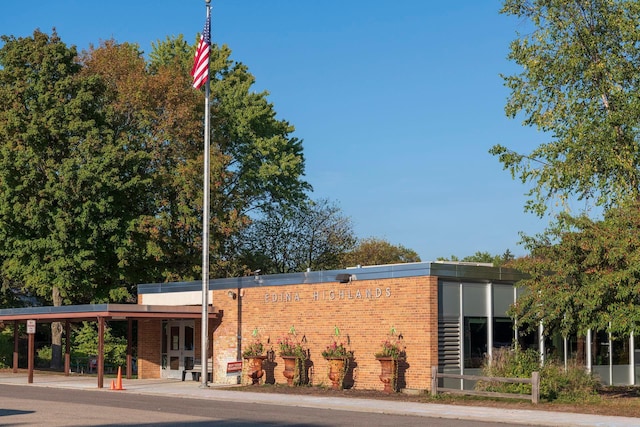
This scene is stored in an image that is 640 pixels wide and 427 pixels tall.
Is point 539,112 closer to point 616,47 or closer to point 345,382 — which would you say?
point 616,47

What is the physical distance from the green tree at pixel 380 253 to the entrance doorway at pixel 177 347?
1822 inches

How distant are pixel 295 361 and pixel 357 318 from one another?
2922mm

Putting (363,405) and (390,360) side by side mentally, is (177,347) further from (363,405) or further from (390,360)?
(363,405)

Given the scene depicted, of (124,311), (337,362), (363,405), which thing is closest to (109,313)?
(124,311)

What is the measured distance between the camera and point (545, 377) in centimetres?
2606

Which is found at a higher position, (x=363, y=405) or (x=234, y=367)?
(x=234, y=367)

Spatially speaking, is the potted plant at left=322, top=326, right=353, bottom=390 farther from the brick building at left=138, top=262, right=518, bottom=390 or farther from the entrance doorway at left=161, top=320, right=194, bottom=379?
the entrance doorway at left=161, top=320, right=194, bottom=379

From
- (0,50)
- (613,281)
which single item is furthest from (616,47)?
(0,50)

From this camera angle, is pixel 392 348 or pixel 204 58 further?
pixel 204 58

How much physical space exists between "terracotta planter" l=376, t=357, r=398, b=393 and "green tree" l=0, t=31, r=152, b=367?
22.8m

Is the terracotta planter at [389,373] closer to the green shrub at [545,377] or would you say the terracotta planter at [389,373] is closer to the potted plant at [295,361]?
the green shrub at [545,377]

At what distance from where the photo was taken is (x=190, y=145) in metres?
53.8

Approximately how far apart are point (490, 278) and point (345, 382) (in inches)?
225

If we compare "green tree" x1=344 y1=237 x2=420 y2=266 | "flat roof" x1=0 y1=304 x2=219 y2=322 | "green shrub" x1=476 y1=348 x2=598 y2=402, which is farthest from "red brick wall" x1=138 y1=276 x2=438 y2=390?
"green tree" x1=344 y1=237 x2=420 y2=266
